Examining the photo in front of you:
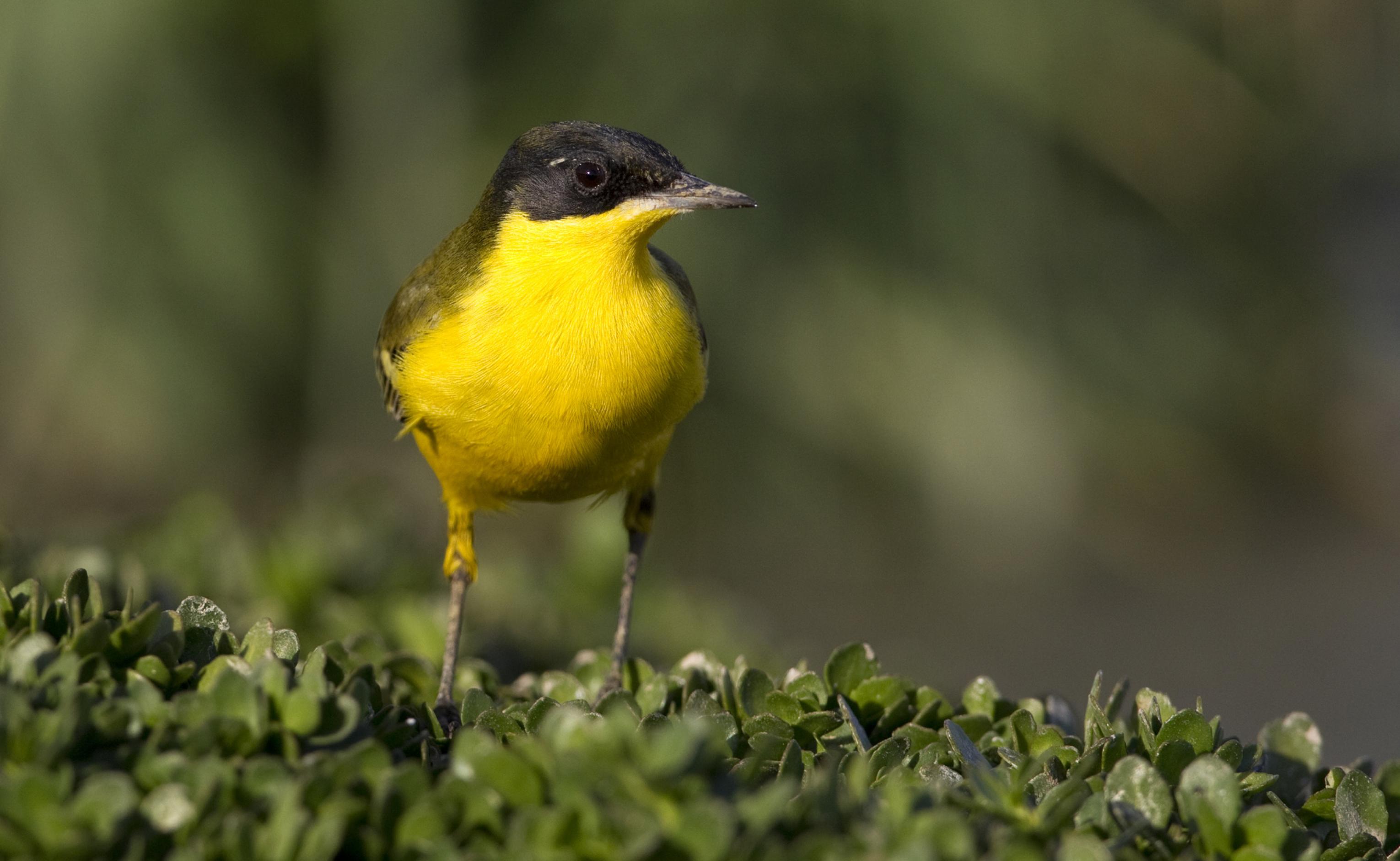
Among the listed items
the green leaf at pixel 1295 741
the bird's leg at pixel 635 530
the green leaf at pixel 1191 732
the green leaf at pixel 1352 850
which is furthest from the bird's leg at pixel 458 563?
the green leaf at pixel 1352 850

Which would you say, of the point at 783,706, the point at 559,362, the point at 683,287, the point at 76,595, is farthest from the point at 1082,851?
the point at 683,287

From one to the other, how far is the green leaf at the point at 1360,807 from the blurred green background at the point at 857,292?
495 centimetres

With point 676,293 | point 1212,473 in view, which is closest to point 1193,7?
point 1212,473

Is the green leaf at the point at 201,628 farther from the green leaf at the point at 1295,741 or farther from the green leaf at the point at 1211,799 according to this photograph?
the green leaf at the point at 1295,741

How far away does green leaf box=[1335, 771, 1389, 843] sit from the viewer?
96.0 inches

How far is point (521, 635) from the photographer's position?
4.77m

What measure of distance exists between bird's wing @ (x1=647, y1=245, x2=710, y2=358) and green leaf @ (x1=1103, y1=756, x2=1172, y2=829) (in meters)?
1.95

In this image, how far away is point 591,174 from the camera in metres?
3.72

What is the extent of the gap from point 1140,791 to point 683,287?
2259 millimetres

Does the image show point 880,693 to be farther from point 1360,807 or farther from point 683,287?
point 683,287

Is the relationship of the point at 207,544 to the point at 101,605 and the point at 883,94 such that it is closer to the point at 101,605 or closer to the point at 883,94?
the point at 101,605

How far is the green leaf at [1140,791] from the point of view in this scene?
88.2 inches

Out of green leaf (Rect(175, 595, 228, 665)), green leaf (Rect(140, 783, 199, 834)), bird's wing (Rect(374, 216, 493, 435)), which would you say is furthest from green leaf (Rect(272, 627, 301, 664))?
bird's wing (Rect(374, 216, 493, 435))

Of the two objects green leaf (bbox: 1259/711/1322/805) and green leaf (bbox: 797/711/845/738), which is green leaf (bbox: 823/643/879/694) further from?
green leaf (bbox: 1259/711/1322/805)
